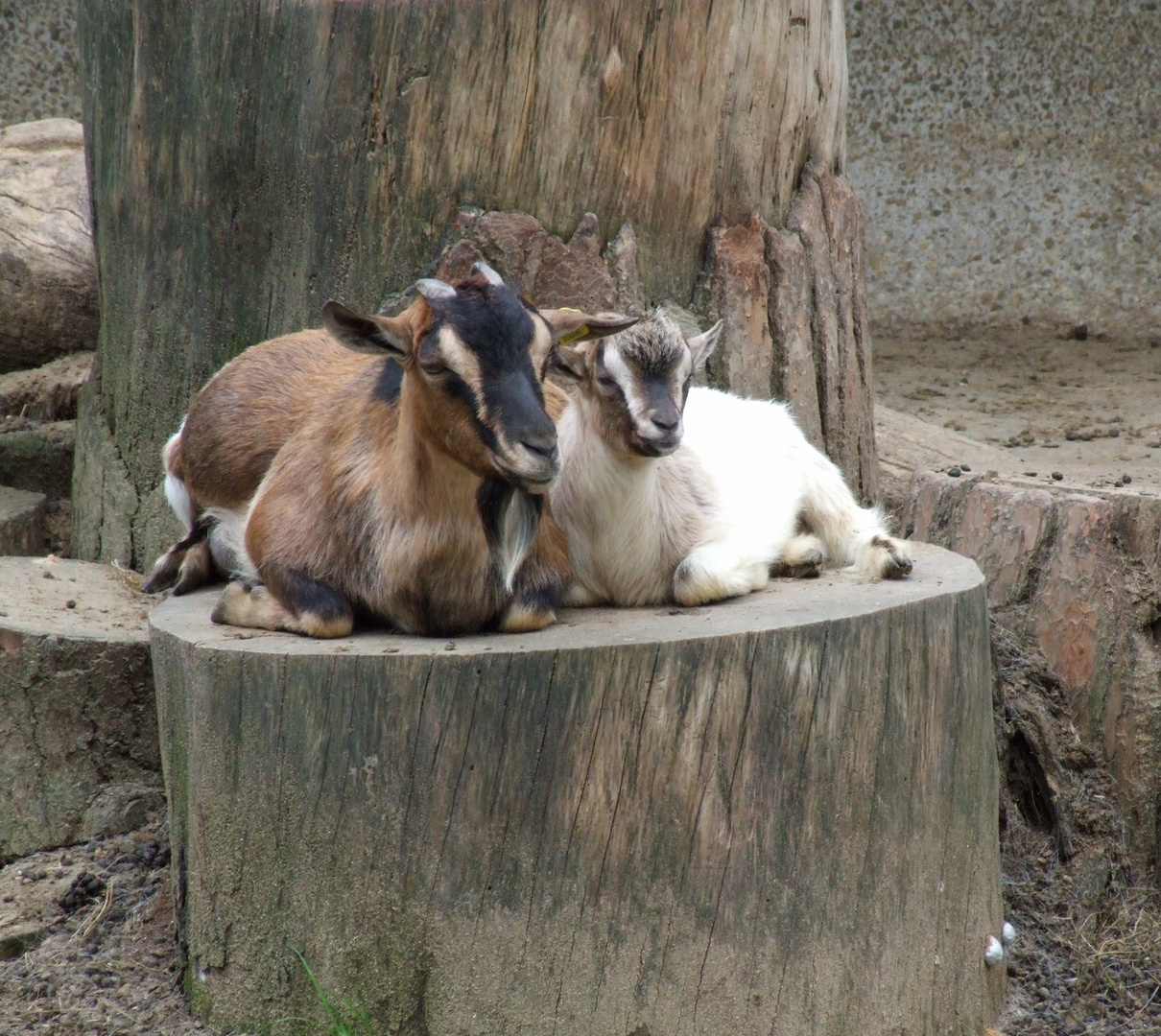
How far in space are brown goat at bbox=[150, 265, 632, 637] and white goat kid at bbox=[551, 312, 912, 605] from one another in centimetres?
18

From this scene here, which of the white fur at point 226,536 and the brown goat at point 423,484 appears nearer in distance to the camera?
the brown goat at point 423,484

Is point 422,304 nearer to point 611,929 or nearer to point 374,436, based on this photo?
point 374,436

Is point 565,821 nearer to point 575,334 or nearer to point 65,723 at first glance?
point 575,334

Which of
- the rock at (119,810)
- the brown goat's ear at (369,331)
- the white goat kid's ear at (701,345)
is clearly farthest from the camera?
the rock at (119,810)

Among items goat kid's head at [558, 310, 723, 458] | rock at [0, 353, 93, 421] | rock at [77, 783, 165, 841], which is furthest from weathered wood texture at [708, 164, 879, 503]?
rock at [0, 353, 93, 421]

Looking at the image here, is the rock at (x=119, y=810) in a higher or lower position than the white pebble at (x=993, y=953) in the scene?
lower

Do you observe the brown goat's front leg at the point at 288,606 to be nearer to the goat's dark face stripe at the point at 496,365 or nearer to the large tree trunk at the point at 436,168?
the goat's dark face stripe at the point at 496,365

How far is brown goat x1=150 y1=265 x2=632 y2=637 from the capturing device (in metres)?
2.75

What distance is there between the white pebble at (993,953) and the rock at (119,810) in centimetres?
222

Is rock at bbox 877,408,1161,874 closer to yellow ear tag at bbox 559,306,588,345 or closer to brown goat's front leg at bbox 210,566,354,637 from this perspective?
yellow ear tag at bbox 559,306,588,345

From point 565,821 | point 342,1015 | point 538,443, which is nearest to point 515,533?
point 538,443

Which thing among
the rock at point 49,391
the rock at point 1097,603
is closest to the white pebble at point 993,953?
the rock at point 1097,603

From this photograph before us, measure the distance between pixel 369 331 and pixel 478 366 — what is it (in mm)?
268

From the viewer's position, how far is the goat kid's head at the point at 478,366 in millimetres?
2688
